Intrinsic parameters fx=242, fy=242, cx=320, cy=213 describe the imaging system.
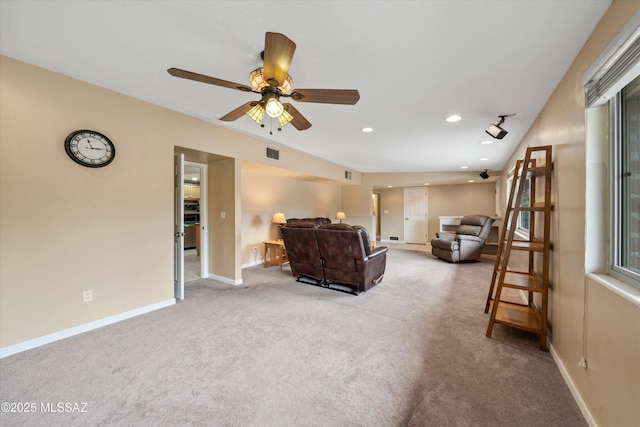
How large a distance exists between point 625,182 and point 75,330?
14.1 feet

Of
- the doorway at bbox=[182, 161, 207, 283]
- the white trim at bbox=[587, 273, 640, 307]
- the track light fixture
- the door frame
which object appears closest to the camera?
the white trim at bbox=[587, 273, 640, 307]

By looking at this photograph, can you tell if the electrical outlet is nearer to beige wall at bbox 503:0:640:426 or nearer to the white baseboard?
the white baseboard

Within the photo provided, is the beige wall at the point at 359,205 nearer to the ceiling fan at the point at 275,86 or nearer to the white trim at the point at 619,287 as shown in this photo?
the ceiling fan at the point at 275,86

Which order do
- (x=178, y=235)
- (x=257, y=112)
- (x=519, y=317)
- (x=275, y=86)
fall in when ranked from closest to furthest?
1. (x=275, y=86)
2. (x=257, y=112)
3. (x=519, y=317)
4. (x=178, y=235)

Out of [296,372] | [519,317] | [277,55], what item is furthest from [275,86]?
[519,317]

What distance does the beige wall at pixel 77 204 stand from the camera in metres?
2.01

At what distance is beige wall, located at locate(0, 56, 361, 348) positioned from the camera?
2.01 meters

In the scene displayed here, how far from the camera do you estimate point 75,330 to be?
2.31 meters

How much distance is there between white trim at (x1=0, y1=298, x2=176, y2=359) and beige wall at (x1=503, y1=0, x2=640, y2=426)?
3774mm

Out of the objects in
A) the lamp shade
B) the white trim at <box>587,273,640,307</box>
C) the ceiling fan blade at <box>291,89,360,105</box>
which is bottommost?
the white trim at <box>587,273,640,307</box>

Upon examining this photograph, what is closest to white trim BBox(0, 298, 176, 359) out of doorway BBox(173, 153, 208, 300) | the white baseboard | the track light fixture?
doorway BBox(173, 153, 208, 300)

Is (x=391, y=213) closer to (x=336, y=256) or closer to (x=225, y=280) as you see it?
(x=336, y=256)

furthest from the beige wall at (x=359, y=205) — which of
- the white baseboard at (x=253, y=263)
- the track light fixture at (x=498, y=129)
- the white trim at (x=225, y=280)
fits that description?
the white trim at (x=225, y=280)

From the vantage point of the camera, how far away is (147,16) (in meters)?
1.49
